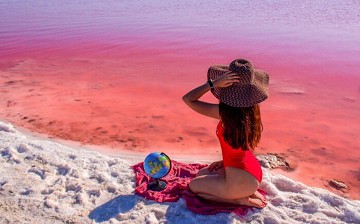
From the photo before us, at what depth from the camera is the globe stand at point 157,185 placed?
10.5ft

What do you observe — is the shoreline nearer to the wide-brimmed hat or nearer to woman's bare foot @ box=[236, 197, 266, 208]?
woman's bare foot @ box=[236, 197, 266, 208]

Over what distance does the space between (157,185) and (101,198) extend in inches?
18.9

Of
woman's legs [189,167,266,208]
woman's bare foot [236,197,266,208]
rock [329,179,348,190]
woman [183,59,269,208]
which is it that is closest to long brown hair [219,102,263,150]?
woman [183,59,269,208]

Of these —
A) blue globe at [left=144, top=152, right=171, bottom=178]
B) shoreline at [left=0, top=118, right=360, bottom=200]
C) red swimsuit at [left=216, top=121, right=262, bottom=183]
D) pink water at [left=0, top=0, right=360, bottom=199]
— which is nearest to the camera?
red swimsuit at [left=216, top=121, right=262, bottom=183]

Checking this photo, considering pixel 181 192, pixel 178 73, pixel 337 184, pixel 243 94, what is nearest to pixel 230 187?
pixel 181 192

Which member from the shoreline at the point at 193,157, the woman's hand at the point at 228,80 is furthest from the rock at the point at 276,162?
the woman's hand at the point at 228,80

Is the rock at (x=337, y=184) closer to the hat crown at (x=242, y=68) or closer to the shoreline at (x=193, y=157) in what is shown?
the shoreline at (x=193, y=157)

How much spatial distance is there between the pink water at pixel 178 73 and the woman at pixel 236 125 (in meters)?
1.07

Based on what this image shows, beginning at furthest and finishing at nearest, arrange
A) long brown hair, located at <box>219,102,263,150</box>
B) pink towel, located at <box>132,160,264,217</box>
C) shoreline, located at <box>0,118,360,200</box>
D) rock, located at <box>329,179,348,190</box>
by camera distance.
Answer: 1. shoreline, located at <box>0,118,360,200</box>
2. rock, located at <box>329,179,348,190</box>
3. pink towel, located at <box>132,160,264,217</box>
4. long brown hair, located at <box>219,102,263,150</box>

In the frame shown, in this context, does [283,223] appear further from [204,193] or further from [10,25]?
[10,25]

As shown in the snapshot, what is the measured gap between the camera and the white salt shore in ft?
9.37

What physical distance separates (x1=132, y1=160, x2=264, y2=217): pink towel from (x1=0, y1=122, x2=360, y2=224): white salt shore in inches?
1.8

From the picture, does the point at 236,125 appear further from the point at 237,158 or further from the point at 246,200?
the point at 246,200

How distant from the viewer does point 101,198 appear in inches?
122
